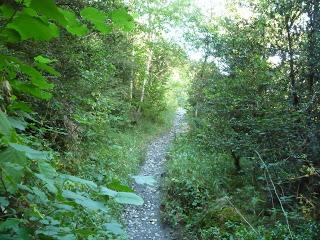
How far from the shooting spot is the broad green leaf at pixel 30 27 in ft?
3.59

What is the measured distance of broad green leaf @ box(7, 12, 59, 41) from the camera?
3.59ft

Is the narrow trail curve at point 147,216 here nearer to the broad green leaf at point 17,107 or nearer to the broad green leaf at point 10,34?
the broad green leaf at point 17,107

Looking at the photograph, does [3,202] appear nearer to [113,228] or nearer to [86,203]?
[86,203]

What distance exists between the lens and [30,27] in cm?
111

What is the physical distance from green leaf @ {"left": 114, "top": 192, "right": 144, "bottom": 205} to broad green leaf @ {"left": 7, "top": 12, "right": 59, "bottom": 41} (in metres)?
0.66

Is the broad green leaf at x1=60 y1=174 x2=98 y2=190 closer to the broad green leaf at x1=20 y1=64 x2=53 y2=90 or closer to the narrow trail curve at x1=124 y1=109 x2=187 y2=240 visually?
the broad green leaf at x1=20 y1=64 x2=53 y2=90

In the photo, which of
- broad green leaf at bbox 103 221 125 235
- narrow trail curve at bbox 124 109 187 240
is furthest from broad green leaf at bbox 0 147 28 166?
narrow trail curve at bbox 124 109 187 240

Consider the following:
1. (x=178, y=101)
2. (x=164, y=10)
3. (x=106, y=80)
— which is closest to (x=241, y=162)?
(x=106, y=80)

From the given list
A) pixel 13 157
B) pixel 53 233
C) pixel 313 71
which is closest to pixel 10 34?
pixel 13 157

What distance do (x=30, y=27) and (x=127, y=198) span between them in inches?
28.0

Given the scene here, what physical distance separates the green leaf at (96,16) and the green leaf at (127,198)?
63cm

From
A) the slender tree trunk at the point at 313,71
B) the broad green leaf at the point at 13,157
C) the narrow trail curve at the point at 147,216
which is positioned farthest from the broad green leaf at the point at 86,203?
the slender tree trunk at the point at 313,71

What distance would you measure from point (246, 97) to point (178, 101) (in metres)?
25.7

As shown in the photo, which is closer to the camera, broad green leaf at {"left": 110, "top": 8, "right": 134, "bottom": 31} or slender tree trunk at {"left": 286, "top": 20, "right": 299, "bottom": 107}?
broad green leaf at {"left": 110, "top": 8, "right": 134, "bottom": 31}
